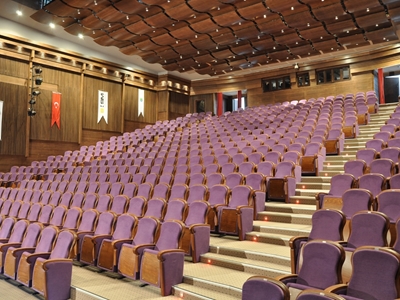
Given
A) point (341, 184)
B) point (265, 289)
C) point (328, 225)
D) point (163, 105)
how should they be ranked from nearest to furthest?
point (265, 289) < point (328, 225) < point (341, 184) < point (163, 105)

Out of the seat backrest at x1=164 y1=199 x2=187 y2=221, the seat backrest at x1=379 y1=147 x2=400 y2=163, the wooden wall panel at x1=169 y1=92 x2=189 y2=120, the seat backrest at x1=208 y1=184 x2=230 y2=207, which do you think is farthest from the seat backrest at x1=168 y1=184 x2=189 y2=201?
the wooden wall panel at x1=169 y1=92 x2=189 y2=120

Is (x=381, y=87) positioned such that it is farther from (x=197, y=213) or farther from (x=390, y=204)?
(x=197, y=213)

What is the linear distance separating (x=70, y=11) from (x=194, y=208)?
3.25m

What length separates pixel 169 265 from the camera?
4.59 feet

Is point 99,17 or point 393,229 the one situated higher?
point 99,17

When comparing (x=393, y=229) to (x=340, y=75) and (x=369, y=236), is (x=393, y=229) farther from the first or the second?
(x=340, y=75)

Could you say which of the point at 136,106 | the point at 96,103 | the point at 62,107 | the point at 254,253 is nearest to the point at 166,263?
the point at 254,253

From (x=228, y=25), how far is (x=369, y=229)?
367 cm

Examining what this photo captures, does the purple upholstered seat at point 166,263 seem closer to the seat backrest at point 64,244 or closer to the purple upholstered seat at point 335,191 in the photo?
the seat backrest at point 64,244

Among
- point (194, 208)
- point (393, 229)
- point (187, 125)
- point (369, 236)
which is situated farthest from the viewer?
point (187, 125)

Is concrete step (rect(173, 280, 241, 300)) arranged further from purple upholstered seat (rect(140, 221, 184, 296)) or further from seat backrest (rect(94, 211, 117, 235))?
seat backrest (rect(94, 211, 117, 235))

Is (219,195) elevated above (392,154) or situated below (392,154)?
below

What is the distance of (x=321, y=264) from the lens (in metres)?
1.08

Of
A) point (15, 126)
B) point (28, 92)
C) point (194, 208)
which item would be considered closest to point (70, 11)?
point (28, 92)
